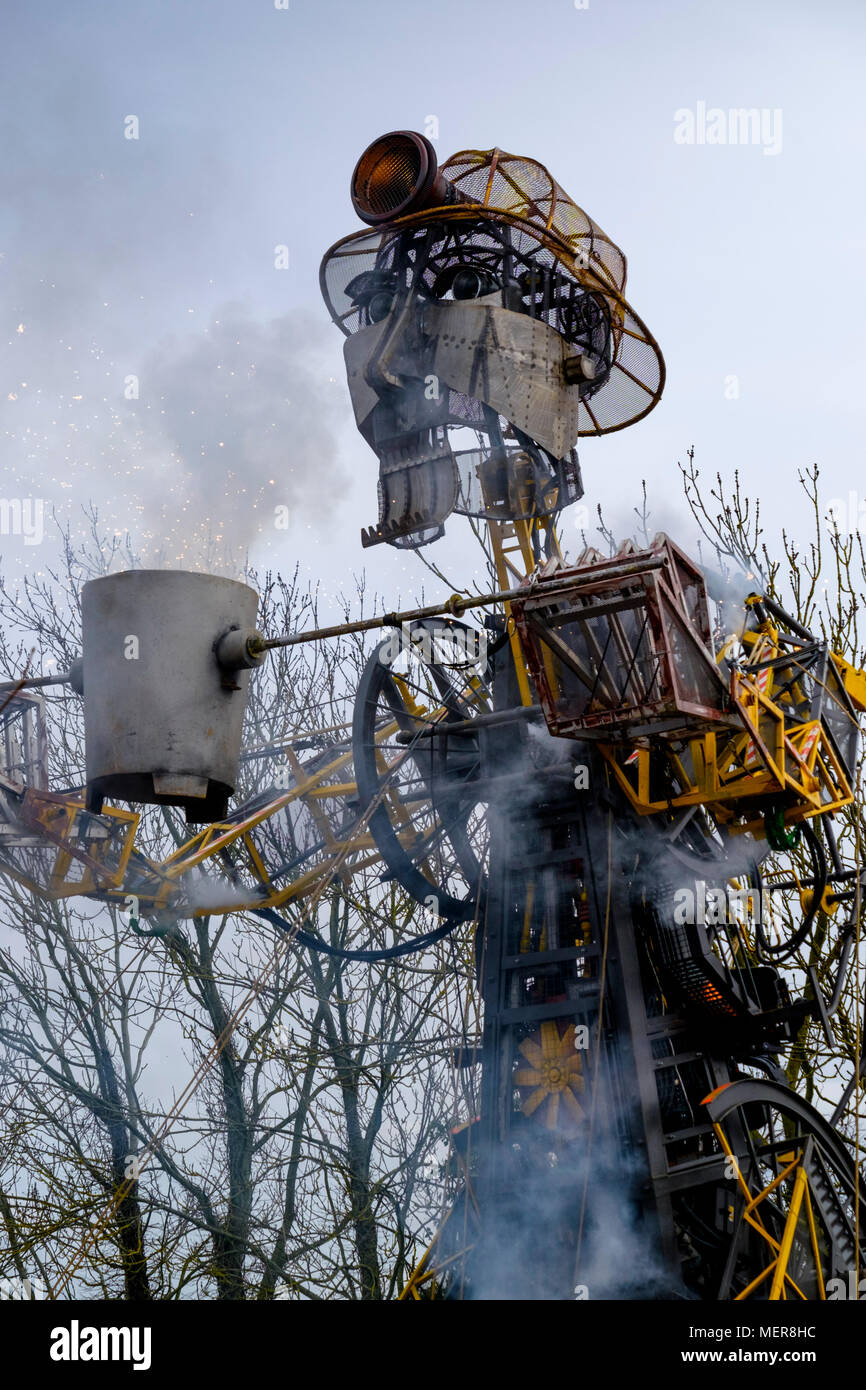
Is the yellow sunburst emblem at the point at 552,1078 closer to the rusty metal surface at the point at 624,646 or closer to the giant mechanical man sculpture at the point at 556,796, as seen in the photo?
the giant mechanical man sculpture at the point at 556,796

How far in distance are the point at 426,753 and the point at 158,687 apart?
3.27 meters

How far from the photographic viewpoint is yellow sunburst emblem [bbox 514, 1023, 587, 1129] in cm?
959

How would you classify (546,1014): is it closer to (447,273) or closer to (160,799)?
(160,799)

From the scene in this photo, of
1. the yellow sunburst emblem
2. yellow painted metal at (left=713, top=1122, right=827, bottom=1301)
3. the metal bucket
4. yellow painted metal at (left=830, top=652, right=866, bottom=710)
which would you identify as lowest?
yellow painted metal at (left=713, top=1122, right=827, bottom=1301)

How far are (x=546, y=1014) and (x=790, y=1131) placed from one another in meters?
5.66

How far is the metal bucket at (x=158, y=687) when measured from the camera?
8.13 m

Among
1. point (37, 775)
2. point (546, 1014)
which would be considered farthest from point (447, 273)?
point (546, 1014)

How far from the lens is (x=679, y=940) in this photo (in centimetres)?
994

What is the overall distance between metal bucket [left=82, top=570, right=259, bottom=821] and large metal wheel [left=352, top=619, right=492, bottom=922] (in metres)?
1.91
